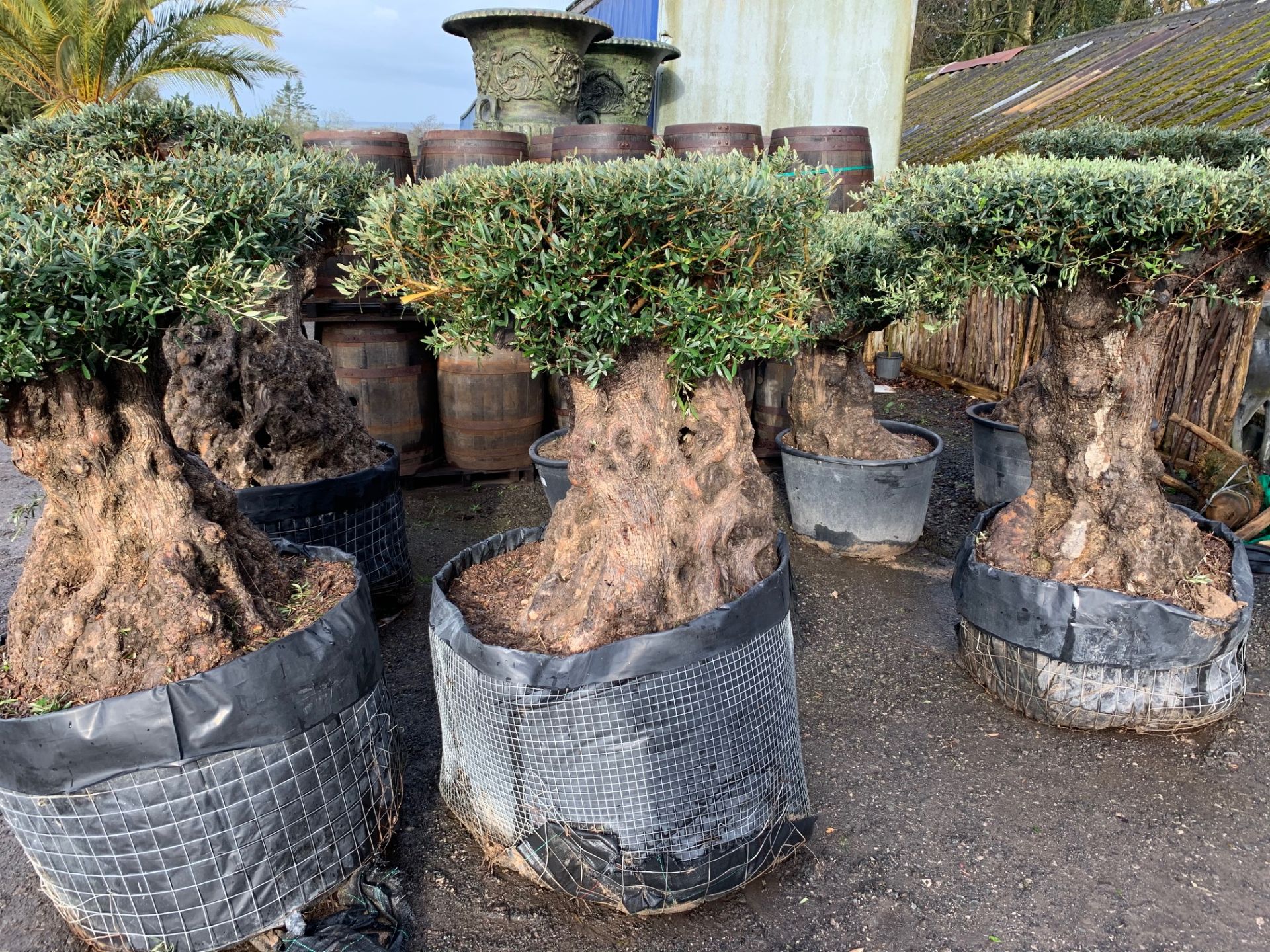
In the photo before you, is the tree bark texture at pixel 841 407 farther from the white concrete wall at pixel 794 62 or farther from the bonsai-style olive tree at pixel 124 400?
the white concrete wall at pixel 794 62

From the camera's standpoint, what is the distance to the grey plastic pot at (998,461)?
5.37m

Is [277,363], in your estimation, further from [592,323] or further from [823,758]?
[823,758]

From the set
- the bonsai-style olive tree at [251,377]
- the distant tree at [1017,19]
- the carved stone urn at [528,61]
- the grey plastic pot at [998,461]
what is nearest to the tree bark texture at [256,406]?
the bonsai-style olive tree at [251,377]

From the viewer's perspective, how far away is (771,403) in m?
6.24

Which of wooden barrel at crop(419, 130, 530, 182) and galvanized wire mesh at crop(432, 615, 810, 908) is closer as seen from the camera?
galvanized wire mesh at crop(432, 615, 810, 908)

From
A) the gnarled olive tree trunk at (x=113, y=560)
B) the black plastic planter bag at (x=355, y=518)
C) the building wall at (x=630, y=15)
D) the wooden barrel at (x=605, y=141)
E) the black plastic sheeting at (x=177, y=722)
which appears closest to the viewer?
the black plastic sheeting at (x=177, y=722)

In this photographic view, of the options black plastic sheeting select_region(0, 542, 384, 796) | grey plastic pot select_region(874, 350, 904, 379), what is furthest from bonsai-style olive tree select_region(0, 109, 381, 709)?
grey plastic pot select_region(874, 350, 904, 379)

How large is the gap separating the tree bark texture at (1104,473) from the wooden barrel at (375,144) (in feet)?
13.8

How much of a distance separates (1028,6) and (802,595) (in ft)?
75.2

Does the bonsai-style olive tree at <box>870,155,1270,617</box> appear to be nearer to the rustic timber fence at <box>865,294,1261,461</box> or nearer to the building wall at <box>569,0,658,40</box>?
the rustic timber fence at <box>865,294,1261,461</box>

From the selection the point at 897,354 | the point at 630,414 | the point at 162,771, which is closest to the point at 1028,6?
the point at 897,354

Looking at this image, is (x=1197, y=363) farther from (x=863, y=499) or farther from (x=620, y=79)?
(x=620, y=79)

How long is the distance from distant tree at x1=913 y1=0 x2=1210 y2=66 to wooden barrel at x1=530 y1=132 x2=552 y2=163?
62.6 feet

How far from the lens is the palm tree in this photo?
33.2 feet
